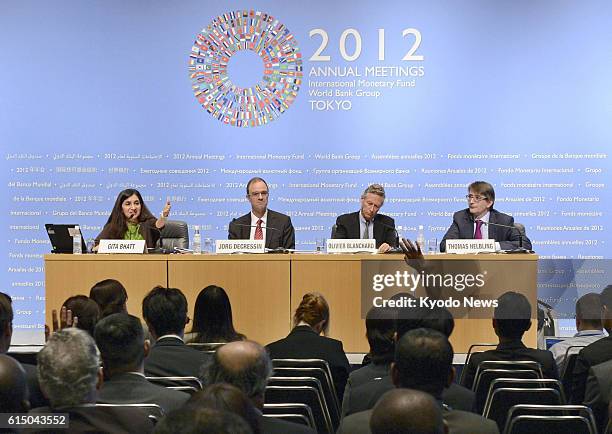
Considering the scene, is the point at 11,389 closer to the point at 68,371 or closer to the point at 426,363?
the point at 68,371

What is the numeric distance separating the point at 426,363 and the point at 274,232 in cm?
401

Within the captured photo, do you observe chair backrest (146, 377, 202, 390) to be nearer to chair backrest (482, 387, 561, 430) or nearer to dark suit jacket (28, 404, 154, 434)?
dark suit jacket (28, 404, 154, 434)

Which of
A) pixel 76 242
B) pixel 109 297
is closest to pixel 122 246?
pixel 76 242

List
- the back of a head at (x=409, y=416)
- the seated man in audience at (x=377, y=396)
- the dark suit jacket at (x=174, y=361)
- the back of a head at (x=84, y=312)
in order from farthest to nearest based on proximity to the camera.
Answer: the back of a head at (x=84, y=312) < the dark suit jacket at (x=174, y=361) < the seated man in audience at (x=377, y=396) < the back of a head at (x=409, y=416)

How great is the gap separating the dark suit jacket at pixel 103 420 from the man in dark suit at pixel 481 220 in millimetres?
4366

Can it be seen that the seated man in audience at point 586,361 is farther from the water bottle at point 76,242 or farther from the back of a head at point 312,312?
the water bottle at point 76,242

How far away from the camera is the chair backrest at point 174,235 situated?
676cm

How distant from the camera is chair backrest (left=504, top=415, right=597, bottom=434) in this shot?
300cm

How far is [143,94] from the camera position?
8227 mm

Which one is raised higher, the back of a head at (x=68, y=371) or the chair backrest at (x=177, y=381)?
the back of a head at (x=68, y=371)

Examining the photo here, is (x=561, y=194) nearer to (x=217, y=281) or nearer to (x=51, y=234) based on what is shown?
(x=217, y=281)

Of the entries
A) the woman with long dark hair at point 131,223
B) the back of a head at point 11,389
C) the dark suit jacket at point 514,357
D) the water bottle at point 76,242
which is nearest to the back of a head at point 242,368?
the back of a head at point 11,389

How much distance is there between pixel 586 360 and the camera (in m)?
4.10

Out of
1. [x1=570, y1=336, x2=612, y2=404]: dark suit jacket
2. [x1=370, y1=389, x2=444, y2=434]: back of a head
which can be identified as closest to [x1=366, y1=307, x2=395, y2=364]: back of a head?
[x1=570, y1=336, x2=612, y2=404]: dark suit jacket
